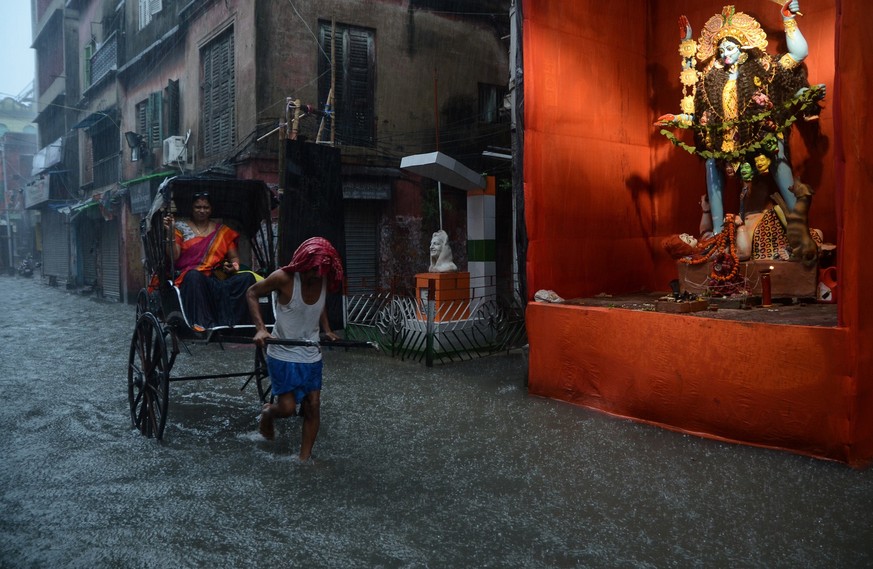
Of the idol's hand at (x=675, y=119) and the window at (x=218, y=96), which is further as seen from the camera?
the window at (x=218, y=96)

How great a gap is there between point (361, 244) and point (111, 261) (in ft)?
43.8

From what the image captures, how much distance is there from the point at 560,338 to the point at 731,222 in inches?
93.1

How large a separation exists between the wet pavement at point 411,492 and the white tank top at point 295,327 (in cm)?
82

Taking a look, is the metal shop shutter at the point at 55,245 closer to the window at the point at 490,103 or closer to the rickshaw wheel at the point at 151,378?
the window at the point at 490,103

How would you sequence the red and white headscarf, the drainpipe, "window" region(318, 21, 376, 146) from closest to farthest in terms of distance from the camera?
the red and white headscarf, "window" region(318, 21, 376, 146), the drainpipe

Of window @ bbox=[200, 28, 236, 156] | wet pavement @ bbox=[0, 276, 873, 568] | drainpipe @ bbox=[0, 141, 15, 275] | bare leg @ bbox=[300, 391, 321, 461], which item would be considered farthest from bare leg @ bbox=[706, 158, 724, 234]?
drainpipe @ bbox=[0, 141, 15, 275]

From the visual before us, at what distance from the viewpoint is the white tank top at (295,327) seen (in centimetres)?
472

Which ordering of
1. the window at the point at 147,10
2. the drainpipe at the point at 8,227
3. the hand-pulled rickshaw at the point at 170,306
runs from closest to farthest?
the hand-pulled rickshaw at the point at 170,306 → the window at the point at 147,10 → the drainpipe at the point at 8,227

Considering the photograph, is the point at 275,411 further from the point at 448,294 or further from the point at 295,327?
the point at 448,294

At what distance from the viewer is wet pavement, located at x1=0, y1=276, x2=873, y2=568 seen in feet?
11.0

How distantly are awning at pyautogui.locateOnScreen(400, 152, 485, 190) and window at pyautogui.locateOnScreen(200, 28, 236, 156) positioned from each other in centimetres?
557

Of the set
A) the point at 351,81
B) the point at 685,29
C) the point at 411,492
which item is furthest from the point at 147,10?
the point at 411,492

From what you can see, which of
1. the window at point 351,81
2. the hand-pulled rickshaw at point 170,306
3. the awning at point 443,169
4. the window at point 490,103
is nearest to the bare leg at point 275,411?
the hand-pulled rickshaw at point 170,306

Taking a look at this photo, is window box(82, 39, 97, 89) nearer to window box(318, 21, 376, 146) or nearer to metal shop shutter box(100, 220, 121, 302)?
metal shop shutter box(100, 220, 121, 302)
